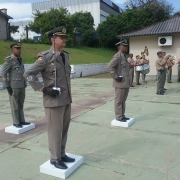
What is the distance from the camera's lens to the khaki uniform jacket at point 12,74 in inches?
185

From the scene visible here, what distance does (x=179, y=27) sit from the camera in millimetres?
14961

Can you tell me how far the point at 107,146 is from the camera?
4035mm

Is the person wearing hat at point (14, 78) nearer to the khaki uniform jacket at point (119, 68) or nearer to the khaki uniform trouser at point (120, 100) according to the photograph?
the khaki uniform jacket at point (119, 68)

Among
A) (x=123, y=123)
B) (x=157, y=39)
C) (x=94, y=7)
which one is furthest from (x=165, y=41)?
(x=94, y=7)

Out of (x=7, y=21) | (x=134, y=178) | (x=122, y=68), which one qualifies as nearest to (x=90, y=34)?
(x=7, y=21)

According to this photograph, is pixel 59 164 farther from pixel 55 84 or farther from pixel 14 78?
pixel 14 78

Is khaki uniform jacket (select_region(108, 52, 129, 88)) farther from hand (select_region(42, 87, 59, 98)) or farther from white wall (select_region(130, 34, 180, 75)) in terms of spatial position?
white wall (select_region(130, 34, 180, 75))

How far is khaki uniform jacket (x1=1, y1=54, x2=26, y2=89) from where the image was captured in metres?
4.71

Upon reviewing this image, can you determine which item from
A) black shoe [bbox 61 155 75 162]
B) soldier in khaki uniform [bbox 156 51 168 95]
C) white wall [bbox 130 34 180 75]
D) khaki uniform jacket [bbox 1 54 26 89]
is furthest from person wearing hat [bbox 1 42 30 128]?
white wall [bbox 130 34 180 75]

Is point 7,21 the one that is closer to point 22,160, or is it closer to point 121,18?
point 121,18

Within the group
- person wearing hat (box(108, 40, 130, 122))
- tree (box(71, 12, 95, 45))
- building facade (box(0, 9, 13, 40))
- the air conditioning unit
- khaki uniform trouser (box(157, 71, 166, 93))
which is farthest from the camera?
tree (box(71, 12, 95, 45))

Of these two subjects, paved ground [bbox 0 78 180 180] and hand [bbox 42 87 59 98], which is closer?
hand [bbox 42 87 59 98]

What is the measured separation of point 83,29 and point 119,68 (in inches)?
1212

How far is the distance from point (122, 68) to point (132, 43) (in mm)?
11832
